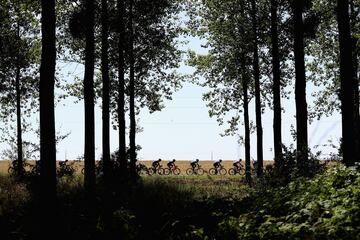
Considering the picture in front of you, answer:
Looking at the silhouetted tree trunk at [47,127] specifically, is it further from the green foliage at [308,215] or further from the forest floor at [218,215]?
the green foliage at [308,215]

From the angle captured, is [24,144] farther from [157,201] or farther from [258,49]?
[157,201]

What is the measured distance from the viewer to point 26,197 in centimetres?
1817

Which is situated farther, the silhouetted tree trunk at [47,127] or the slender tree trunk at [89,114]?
the slender tree trunk at [89,114]

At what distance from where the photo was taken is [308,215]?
908 centimetres

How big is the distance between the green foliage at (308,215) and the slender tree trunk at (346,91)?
14.9 feet

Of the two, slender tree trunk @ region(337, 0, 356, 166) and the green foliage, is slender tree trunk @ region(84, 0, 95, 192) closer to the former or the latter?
slender tree trunk @ region(337, 0, 356, 166)

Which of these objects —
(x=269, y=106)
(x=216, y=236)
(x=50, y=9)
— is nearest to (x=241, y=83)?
(x=269, y=106)

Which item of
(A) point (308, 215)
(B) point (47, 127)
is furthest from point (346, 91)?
(B) point (47, 127)

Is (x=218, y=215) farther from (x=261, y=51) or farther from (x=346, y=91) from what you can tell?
(x=261, y=51)

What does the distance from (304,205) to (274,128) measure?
52.2ft

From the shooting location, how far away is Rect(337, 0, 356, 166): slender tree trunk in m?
16.5

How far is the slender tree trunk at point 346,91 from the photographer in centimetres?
1650

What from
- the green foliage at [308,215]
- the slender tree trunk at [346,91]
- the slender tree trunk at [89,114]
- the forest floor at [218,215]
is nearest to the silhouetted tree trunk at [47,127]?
the forest floor at [218,215]

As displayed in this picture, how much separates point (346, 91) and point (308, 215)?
8.38m
